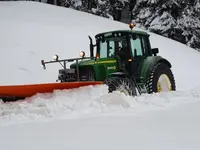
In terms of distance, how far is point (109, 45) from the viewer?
9.52 meters

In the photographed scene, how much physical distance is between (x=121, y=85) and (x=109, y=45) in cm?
142

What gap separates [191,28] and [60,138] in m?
22.3

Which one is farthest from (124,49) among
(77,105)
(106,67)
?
(77,105)

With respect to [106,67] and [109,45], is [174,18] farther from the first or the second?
[106,67]

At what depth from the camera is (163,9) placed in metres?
25.5

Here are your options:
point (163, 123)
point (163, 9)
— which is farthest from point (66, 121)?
point (163, 9)

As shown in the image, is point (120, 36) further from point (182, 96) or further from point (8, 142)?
point (8, 142)

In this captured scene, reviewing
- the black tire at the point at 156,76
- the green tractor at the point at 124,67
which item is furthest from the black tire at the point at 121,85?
the black tire at the point at 156,76

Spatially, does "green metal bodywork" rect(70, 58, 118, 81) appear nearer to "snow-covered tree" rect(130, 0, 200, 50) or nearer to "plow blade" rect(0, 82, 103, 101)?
"plow blade" rect(0, 82, 103, 101)

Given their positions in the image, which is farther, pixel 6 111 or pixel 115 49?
pixel 115 49

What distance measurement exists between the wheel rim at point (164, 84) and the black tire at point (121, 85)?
1187mm

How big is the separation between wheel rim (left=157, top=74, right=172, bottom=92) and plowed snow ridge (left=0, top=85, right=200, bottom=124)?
5.86 ft

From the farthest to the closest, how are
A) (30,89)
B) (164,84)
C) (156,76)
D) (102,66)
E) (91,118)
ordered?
(164,84) < (156,76) < (102,66) < (30,89) < (91,118)

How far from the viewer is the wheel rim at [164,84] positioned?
9.77m
